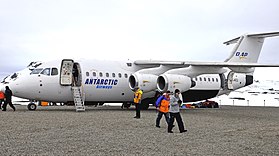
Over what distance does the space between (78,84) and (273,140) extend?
1390 cm

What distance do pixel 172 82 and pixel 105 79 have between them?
13.4ft

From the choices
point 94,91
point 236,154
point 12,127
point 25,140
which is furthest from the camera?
point 94,91

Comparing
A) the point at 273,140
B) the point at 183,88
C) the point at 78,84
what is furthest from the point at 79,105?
the point at 273,140

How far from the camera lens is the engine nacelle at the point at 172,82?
2106 centimetres

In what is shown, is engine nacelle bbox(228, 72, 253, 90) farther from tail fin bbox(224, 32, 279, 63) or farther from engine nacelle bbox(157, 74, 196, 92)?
engine nacelle bbox(157, 74, 196, 92)

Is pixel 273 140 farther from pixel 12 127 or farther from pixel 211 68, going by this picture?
pixel 211 68

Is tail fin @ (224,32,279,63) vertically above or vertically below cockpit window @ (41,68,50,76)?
above

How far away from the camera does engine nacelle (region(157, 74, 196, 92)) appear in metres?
21.1

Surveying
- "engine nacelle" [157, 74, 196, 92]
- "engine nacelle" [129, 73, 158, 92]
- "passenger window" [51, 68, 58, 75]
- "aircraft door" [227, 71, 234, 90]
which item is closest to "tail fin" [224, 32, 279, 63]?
"aircraft door" [227, 71, 234, 90]

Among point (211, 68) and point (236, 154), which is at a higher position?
point (211, 68)

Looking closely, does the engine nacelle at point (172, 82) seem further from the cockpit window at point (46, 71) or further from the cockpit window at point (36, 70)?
the cockpit window at point (36, 70)

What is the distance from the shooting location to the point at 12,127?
456 inches

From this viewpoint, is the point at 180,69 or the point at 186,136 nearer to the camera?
the point at 186,136

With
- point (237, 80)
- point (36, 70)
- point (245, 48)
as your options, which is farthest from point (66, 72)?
point (245, 48)
